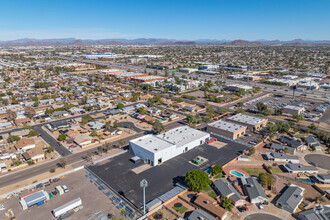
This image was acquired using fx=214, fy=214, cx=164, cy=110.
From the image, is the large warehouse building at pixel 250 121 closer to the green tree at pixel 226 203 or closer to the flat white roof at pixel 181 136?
the flat white roof at pixel 181 136

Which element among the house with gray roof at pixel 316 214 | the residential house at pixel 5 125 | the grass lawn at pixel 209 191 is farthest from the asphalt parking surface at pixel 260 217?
the residential house at pixel 5 125

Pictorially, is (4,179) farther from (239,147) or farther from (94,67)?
(94,67)

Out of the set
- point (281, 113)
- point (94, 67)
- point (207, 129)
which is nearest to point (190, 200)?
point (207, 129)

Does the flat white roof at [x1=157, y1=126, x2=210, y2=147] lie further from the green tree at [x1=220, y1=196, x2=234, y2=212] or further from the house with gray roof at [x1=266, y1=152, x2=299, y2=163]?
the green tree at [x1=220, y1=196, x2=234, y2=212]

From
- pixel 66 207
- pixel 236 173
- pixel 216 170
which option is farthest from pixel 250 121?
pixel 66 207

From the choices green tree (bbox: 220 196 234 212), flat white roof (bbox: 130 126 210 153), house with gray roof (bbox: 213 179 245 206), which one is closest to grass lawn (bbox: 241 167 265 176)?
house with gray roof (bbox: 213 179 245 206)
